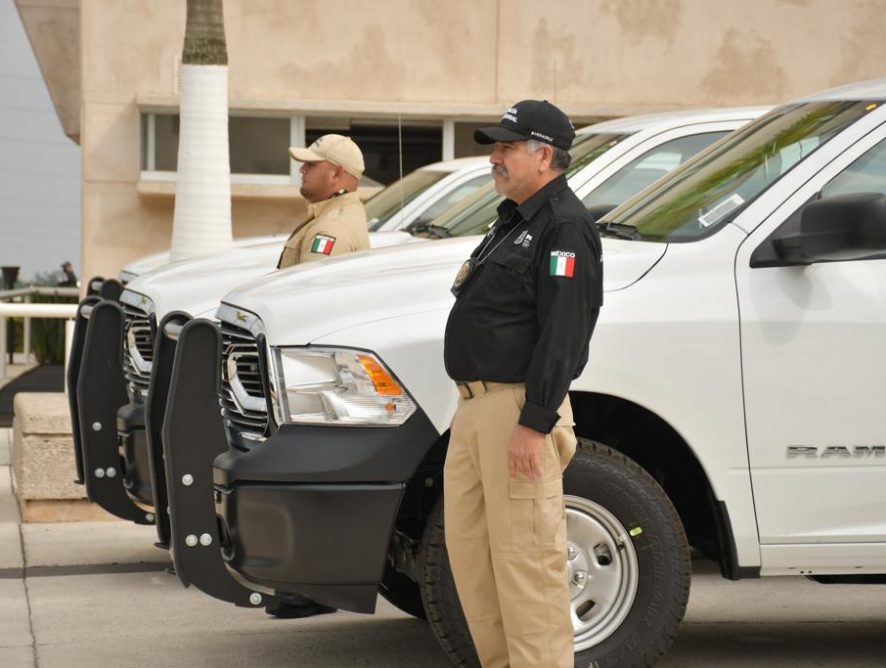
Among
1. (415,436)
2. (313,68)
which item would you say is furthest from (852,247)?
(313,68)

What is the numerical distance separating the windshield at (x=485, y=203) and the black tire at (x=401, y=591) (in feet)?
9.47

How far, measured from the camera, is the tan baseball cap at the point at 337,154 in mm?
7766

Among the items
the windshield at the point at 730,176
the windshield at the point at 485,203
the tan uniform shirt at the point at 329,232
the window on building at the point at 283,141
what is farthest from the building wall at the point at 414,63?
the windshield at the point at 730,176

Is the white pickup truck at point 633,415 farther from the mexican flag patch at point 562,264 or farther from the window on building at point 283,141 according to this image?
the window on building at point 283,141

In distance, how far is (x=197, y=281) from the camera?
794cm

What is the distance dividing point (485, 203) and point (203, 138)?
394 centimetres

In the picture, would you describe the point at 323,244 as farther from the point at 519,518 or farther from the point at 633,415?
the point at 519,518

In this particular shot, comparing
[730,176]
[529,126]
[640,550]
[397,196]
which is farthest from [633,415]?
[397,196]

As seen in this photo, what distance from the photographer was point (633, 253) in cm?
569

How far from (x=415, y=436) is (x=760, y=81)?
1593 cm

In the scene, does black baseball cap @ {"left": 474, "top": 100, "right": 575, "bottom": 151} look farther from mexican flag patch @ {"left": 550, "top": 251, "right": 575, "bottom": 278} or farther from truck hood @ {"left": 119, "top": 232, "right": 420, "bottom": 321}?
truck hood @ {"left": 119, "top": 232, "right": 420, "bottom": 321}

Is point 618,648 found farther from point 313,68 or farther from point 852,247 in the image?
point 313,68

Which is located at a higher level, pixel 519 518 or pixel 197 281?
pixel 197 281

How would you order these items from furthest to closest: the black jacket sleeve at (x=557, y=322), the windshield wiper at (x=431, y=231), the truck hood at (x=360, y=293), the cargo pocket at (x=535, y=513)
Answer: the windshield wiper at (x=431, y=231), the truck hood at (x=360, y=293), the cargo pocket at (x=535, y=513), the black jacket sleeve at (x=557, y=322)
